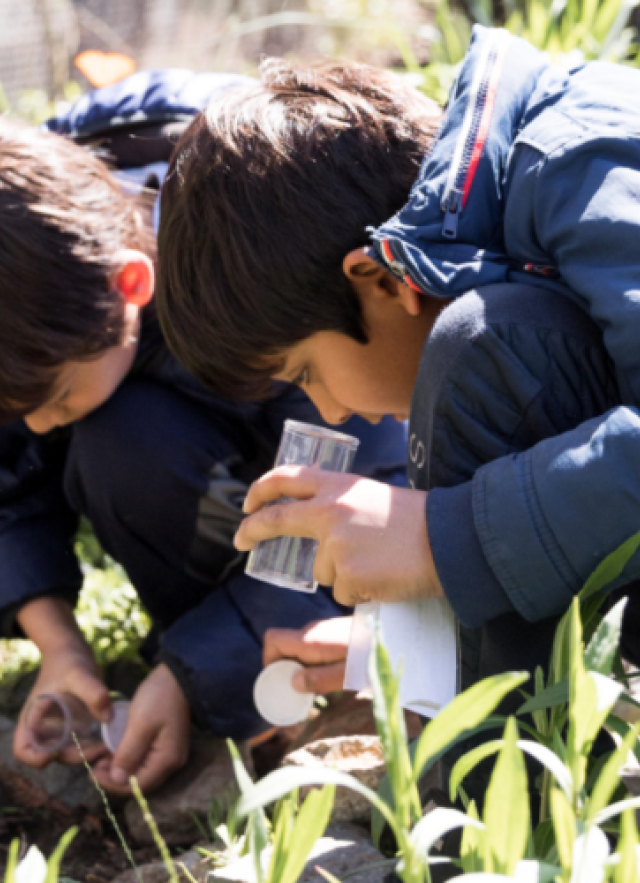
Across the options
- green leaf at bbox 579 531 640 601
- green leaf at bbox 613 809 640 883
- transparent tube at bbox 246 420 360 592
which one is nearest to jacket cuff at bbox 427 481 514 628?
green leaf at bbox 579 531 640 601

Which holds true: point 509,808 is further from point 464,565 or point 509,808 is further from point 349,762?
point 349,762

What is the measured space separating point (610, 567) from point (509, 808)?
346 millimetres

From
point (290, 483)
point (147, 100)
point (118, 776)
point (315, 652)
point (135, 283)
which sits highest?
point (147, 100)

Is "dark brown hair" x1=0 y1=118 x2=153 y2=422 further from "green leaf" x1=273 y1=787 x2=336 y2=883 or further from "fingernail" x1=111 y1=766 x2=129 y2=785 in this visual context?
"green leaf" x1=273 y1=787 x2=336 y2=883

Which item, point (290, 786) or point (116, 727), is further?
point (116, 727)

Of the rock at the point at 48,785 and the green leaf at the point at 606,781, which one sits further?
the rock at the point at 48,785

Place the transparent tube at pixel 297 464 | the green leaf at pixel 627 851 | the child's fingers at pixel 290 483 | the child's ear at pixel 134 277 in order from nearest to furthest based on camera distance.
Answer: the green leaf at pixel 627 851, the child's fingers at pixel 290 483, the transparent tube at pixel 297 464, the child's ear at pixel 134 277

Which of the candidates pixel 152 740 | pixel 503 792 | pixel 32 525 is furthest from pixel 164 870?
pixel 32 525

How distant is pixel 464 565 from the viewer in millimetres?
1171

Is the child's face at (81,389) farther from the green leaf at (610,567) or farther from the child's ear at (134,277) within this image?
the green leaf at (610,567)

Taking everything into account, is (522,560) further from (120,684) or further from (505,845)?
(120,684)

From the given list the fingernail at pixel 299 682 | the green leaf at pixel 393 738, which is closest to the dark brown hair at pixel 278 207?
the fingernail at pixel 299 682

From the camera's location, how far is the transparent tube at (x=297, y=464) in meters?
1.51

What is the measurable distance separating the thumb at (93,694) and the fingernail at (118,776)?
0.39 ft
